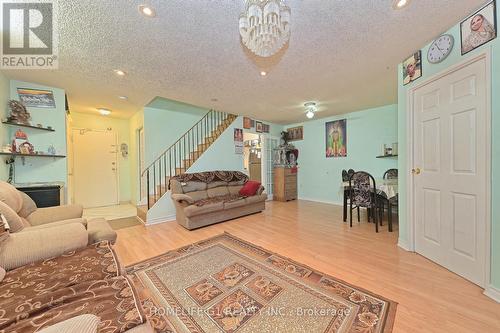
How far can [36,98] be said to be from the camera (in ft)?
9.91

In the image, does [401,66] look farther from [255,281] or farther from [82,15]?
[82,15]

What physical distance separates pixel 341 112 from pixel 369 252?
373 cm

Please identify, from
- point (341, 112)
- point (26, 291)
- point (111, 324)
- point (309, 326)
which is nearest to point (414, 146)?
point (309, 326)

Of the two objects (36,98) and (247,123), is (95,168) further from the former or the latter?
(247,123)

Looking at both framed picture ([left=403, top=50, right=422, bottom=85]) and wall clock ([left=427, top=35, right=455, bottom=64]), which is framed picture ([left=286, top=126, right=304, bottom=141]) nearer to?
framed picture ([left=403, top=50, right=422, bottom=85])

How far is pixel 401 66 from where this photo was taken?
255cm

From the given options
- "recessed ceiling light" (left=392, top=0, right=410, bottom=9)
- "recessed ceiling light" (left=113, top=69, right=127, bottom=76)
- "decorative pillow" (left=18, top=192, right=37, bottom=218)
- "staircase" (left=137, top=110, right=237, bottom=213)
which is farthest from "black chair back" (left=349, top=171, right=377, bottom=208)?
"decorative pillow" (left=18, top=192, right=37, bottom=218)

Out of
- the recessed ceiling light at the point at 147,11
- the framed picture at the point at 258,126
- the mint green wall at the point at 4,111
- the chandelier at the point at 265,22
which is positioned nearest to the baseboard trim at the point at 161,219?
the mint green wall at the point at 4,111

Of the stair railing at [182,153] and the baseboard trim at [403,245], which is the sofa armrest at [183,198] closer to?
the stair railing at [182,153]

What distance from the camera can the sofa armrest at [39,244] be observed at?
4.15 feet

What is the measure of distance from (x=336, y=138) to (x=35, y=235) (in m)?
5.81

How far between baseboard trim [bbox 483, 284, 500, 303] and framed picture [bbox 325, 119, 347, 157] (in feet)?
12.7

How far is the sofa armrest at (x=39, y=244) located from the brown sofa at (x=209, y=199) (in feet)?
5.80

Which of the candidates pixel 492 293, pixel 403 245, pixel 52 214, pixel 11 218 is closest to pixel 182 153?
pixel 52 214
